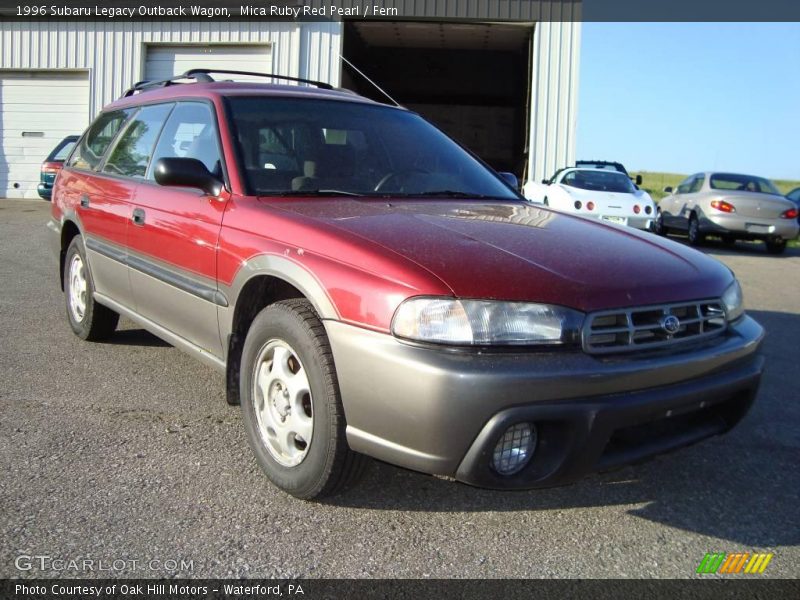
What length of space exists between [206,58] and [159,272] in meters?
14.6

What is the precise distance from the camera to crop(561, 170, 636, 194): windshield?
41.7 feet

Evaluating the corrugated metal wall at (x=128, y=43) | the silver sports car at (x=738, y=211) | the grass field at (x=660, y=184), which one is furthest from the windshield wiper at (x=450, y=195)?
the grass field at (x=660, y=184)

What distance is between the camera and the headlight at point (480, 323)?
2.34 meters

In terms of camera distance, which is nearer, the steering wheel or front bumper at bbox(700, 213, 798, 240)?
the steering wheel

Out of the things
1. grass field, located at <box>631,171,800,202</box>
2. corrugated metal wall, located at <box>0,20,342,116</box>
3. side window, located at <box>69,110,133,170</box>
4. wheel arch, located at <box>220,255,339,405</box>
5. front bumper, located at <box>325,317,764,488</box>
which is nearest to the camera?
front bumper, located at <box>325,317,764,488</box>

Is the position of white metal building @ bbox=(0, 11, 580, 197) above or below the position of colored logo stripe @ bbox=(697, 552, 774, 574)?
above

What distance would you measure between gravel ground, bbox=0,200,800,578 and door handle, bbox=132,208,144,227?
0.90 m

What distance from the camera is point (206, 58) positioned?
55.6ft

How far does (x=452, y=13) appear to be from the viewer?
15.5 m

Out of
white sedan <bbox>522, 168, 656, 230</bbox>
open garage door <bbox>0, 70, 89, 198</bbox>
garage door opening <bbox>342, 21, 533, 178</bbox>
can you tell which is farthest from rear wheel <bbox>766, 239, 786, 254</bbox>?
open garage door <bbox>0, 70, 89, 198</bbox>

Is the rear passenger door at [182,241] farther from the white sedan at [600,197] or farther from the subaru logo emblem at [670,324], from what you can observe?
the white sedan at [600,197]

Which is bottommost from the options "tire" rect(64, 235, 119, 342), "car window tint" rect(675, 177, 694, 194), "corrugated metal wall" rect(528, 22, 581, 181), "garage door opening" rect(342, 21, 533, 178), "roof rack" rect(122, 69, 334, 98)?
"tire" rect(64, 235, 119, 342)

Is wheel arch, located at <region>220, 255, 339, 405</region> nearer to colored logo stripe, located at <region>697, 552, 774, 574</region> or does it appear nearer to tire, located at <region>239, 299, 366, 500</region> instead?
tire, located at <region>239, 299, 366, 500</region>

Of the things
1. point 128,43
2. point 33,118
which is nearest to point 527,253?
point 128,43
